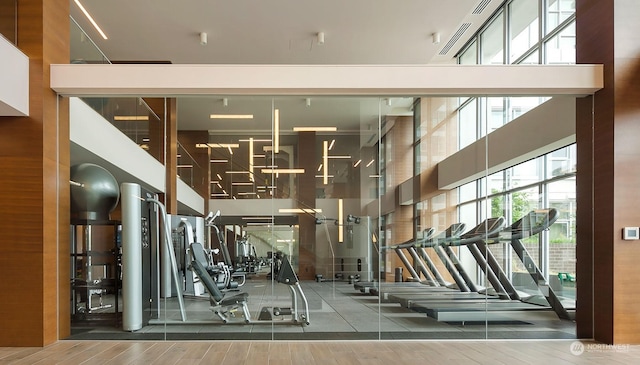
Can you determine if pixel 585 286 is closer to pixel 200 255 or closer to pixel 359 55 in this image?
pixel 200 255

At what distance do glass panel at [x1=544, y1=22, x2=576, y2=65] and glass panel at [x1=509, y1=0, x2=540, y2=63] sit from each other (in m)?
0.33

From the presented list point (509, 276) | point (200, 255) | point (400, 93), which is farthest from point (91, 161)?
point (509, 276)

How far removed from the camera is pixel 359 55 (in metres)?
9.40

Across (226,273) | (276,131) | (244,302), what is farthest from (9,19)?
(244,302)

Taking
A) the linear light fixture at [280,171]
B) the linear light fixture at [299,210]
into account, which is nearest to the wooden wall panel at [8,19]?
the linear light fixture at [280,171]

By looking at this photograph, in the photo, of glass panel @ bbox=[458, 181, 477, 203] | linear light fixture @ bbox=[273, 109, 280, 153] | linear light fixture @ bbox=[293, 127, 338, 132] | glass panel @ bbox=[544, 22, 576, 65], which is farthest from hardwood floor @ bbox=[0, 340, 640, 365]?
glass panel @ bbox=[544, 22, 576, 65]

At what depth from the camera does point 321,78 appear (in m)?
5.38

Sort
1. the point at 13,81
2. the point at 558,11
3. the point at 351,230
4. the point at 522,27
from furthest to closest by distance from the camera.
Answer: the point at 522,27 → the point at 558,11 → the point at 351,230 → the point at 13,81

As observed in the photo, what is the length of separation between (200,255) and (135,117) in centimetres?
250

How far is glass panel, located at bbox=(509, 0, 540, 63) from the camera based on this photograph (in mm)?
7383

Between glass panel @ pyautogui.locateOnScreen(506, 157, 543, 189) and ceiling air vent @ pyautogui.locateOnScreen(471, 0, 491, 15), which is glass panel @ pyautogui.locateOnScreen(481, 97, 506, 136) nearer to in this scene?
glass panel @ pyautogui.locateOnScreen(506, 157, 543, 189)

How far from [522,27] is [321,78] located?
3.78m

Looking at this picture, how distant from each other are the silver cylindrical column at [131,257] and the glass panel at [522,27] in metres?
5.37

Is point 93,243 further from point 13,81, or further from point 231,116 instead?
point 231,116
